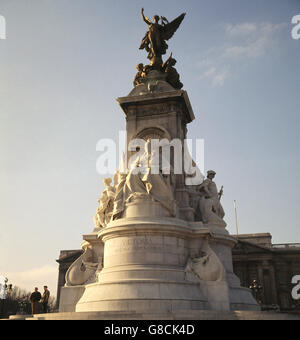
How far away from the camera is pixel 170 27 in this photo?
82.6 ft

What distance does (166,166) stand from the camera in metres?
19.7

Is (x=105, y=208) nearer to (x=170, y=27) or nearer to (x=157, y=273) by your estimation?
(x=157, y=273)

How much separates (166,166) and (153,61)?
8.14 meters

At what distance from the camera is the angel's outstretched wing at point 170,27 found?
82.4 feet

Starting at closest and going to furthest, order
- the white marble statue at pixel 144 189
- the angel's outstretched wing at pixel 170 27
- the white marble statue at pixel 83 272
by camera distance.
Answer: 1. the white marble statue at pixel 144 189
2. the white marble statue at pixel 83 272
3. the angel's outstretched wing at pixel 170 27

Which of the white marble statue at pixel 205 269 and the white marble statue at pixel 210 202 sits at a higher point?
the white marble statue at pixel 210 202

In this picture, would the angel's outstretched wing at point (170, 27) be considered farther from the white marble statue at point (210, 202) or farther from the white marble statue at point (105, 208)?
the white marble statue at point (105, 208)

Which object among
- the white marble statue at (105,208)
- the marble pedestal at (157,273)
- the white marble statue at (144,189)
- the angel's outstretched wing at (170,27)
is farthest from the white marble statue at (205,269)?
the angel's outstretched wing at (170,27)

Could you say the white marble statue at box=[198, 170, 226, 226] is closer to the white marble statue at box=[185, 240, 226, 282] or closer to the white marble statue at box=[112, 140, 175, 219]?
the white marble statue at box=[112, 140, 175, 219]

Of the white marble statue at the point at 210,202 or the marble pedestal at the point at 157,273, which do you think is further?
the white marble statue at the point at 210,202

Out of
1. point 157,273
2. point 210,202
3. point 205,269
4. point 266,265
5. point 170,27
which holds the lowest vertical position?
point 157,273

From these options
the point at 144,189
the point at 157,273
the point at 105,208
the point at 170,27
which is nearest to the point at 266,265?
the point at 170,27

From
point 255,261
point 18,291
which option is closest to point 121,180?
point 255,261
